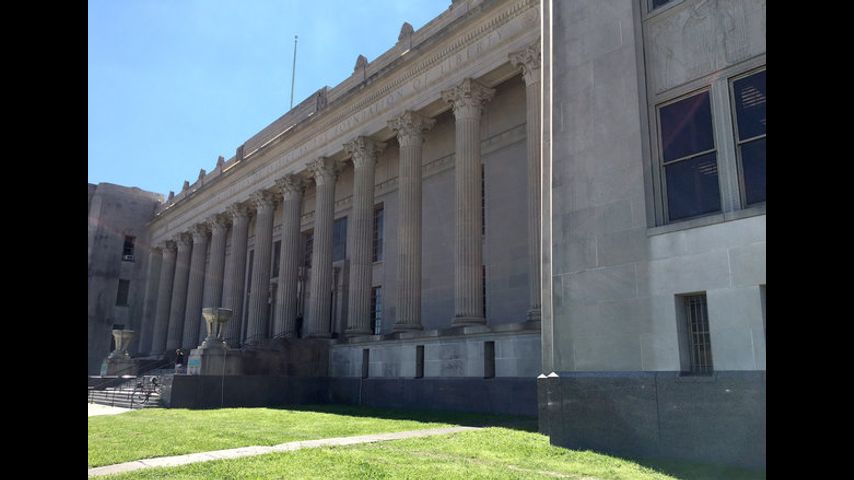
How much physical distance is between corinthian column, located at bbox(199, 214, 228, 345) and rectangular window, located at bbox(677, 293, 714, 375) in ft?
129

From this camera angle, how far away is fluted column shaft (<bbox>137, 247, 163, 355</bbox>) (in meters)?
55.9

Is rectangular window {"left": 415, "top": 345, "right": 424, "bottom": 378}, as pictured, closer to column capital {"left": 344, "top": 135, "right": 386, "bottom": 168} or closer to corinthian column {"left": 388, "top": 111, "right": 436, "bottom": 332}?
corinthian column {"left": 388, "top": 111, "right": 436, "bottom": 332}

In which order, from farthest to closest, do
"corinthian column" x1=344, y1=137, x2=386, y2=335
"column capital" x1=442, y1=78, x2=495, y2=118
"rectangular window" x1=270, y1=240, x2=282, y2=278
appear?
"rectangular window" x1=270, y1=240, x2=282, y2=278
"corinthian column" x1=344, y1=137, x2=386, y2=335
"column capital" x1=442, y1=78, x2=495, y2=118

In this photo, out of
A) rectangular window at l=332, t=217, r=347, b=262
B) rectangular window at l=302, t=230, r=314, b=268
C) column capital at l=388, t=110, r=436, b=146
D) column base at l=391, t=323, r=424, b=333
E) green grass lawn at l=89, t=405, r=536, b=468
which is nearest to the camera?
green grass lawn at l=89, t=405, r=536, b=468

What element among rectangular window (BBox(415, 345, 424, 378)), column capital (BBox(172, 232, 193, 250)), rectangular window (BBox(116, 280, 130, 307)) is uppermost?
column capital (BBox(172, 232, 193, 250))

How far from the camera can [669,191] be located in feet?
39.5

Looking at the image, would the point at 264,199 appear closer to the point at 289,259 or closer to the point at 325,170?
the point at 289,259

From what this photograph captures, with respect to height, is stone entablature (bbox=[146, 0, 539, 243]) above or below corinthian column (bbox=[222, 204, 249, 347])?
above

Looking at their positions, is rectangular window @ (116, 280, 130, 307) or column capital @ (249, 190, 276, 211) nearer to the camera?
column capital @ (249, 190, 276, 211)

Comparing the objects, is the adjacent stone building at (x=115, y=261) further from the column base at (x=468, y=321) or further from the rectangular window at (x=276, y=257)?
the column base at (x=468, y=321)

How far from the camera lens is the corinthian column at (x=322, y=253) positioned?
33.1m

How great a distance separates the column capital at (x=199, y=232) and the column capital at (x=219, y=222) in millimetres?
2429

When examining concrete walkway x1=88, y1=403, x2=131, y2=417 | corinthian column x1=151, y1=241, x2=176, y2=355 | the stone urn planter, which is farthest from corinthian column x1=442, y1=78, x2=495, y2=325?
corinthian column x1=151, y1=241, x2=176, y2=355
